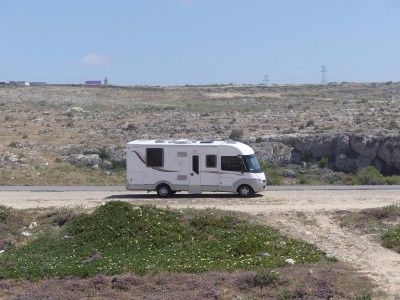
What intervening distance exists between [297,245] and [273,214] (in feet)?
13.4

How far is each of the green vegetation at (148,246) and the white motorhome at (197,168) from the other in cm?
488

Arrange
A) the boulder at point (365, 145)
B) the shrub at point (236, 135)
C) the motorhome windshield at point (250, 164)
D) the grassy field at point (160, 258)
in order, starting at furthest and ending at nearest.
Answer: the shrub at point (236, 135) < the boulder at point (365, 145) < the motorhome windshield at point (250, 164) < the grassy field at point (160, 258)

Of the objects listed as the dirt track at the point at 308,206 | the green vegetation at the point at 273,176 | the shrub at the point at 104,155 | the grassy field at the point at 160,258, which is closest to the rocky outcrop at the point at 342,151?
the green vegetation at the point at 273,176

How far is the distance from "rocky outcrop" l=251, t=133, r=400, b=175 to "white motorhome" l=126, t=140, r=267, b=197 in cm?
2149

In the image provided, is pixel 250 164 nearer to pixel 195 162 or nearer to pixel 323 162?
pixel 195 162

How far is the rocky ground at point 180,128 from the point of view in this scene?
49.1 metres

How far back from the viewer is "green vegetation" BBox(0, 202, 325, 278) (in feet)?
57.4

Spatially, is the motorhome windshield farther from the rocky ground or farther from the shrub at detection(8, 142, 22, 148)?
the shrub at detection(8, 142, 22, 148)

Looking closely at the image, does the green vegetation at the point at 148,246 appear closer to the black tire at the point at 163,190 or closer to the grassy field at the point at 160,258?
the grassy field at the point at 160,258

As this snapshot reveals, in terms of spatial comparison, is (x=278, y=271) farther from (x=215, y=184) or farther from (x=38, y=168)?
(x=38, y=168)

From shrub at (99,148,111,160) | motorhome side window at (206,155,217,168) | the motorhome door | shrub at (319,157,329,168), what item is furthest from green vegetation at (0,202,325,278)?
shrub at (319,157,329,168)

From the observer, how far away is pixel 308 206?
1005 inches

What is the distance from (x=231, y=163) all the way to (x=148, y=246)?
8.62m

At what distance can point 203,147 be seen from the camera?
27797 mm
